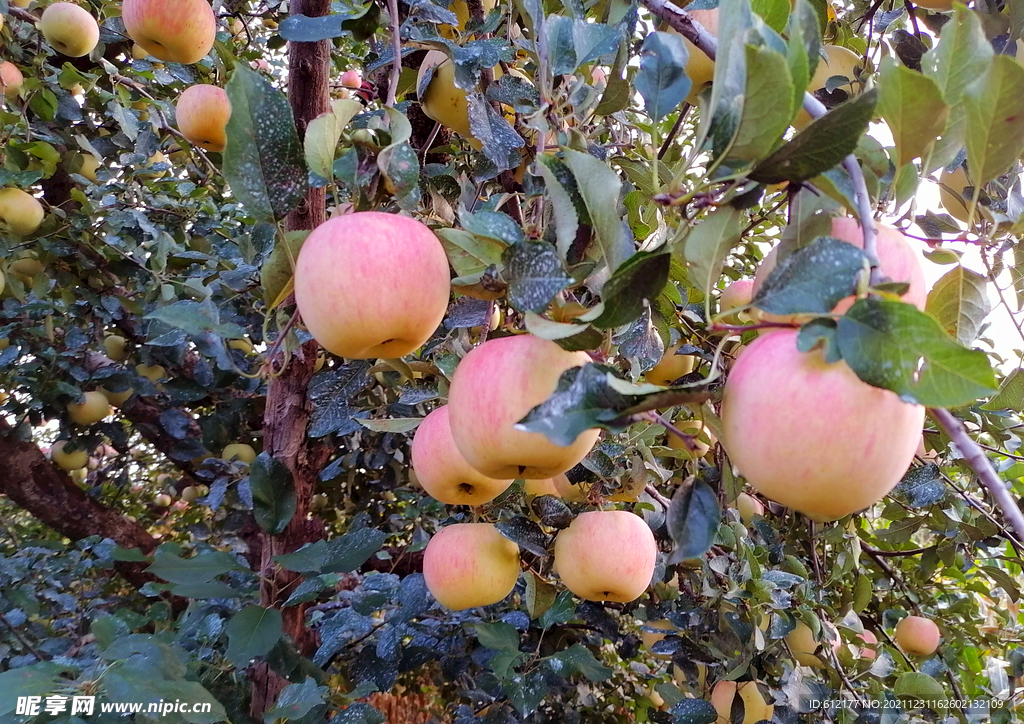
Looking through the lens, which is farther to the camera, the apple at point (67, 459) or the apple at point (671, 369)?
the apple at point (67, 459)

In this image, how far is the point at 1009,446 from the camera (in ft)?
4.79

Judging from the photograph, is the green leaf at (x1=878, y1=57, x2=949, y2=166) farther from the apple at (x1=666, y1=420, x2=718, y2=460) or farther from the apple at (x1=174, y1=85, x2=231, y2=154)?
the apple at (x1=174, y1=85, x2=231, y2=154)

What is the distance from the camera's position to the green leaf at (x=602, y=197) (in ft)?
1.85

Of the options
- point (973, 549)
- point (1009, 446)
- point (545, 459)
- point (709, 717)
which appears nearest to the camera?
point (545, 459)

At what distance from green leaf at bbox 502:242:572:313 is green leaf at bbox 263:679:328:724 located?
81 centimetres

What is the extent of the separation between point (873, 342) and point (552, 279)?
248 mm

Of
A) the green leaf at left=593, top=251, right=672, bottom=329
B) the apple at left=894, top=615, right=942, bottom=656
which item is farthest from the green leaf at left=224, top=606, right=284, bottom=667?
the apple at left=894, top=615, right=942, bottom=656

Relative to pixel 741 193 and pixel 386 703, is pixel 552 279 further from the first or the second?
pixel 386 703

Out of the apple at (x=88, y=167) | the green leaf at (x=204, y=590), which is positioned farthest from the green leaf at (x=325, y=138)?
the apple at (x=88, y=167)

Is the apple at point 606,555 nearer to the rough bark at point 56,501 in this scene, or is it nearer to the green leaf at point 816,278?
the green leaf at point 816,278

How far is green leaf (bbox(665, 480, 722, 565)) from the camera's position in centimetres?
52

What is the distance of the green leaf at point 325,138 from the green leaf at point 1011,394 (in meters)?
1.19

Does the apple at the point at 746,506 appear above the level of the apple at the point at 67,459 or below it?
above

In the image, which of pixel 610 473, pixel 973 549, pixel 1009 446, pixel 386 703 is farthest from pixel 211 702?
pixel 386 703
